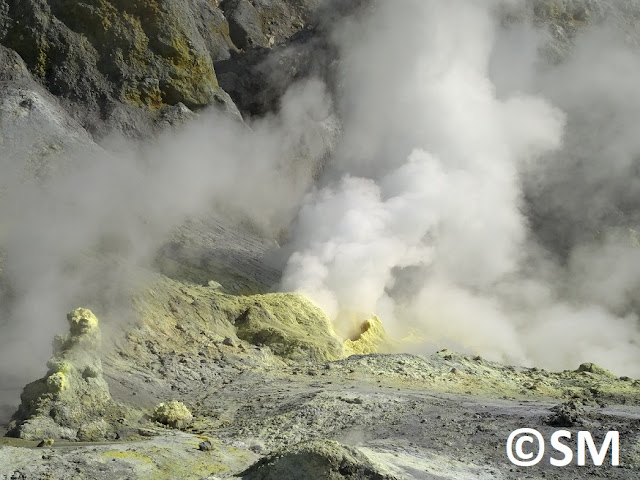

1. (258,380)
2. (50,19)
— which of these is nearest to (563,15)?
(50,19)

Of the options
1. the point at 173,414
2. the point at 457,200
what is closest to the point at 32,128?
the point at 173,414

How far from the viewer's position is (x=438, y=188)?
936 inches

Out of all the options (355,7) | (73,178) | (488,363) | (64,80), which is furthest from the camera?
(355,7)

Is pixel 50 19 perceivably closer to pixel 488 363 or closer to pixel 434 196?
pixel 434 196

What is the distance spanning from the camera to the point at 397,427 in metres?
8.88

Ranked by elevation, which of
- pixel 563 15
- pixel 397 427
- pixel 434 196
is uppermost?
pixel 563 15

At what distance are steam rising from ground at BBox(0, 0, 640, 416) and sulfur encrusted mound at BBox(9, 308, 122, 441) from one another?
5689mm

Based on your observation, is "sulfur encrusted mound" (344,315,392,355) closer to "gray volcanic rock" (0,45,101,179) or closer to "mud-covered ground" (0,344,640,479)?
"mud-covered ground" (0,344,640,479)

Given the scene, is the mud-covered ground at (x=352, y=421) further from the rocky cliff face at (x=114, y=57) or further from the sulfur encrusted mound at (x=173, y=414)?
the rocky cliff face at (x=114, y=57)

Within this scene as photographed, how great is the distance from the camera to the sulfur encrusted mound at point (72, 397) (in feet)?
25.6

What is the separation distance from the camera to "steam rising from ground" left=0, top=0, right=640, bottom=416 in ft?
63.0

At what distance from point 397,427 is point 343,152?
839 inches

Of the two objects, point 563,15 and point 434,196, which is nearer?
point 434,196

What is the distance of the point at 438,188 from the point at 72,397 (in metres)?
17.2
